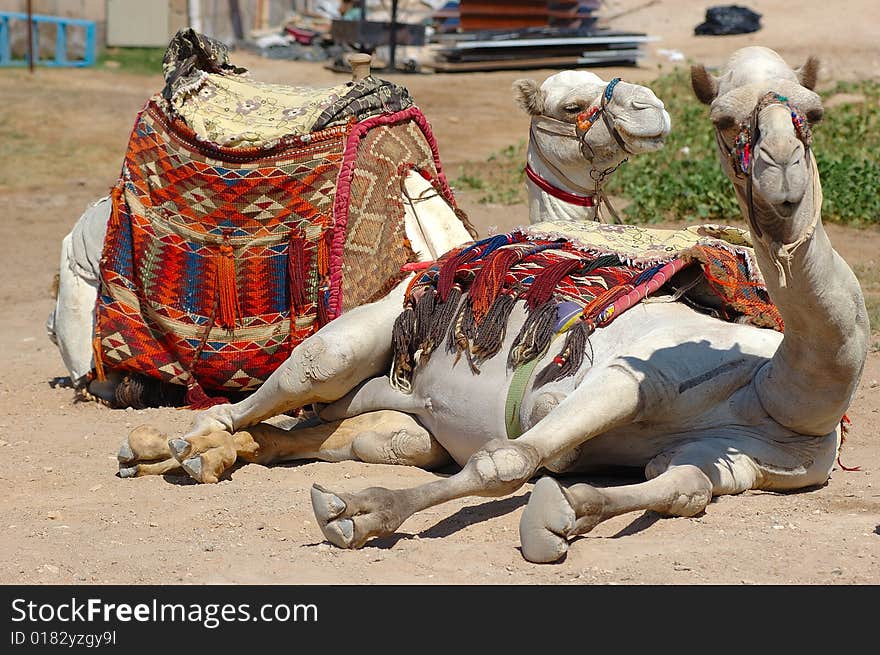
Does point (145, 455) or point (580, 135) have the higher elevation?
point (580, 135)

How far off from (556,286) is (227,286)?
1669 mm

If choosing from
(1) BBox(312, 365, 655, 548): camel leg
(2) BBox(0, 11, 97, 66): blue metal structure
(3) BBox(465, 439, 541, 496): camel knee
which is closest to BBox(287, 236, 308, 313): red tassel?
(1) BBox(312, 365, 655, 548): camel leg

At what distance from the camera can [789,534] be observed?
4.08m

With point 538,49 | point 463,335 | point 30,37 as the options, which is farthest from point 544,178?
point 538,49

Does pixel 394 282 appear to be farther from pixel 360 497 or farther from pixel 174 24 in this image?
pixel 174 24

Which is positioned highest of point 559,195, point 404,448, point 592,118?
point 592,118

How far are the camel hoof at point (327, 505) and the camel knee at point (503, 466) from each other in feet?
1.40

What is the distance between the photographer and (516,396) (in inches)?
194

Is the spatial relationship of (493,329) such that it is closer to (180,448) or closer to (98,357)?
(180,448)

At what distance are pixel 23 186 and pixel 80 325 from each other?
24.5 ft

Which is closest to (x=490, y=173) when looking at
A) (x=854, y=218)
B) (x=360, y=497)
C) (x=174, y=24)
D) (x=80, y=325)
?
(x=854, y=218)

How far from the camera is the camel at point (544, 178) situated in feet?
18.5

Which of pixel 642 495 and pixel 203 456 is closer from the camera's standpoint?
pixel 642 495
